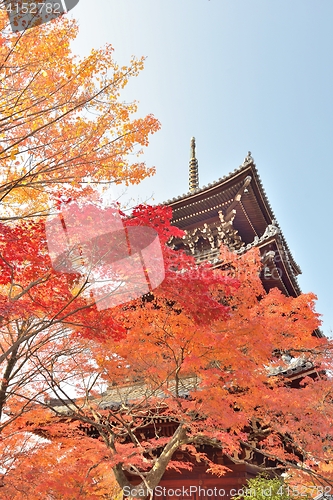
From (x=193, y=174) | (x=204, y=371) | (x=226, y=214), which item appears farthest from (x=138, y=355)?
(x=193, y=174)

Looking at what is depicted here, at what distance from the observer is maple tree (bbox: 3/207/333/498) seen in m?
6.62

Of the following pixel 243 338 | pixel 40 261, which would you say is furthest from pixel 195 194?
pixel 40 261

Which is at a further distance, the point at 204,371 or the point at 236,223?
the point at 236,223

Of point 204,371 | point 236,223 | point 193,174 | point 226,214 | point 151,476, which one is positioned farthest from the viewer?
point 193,174

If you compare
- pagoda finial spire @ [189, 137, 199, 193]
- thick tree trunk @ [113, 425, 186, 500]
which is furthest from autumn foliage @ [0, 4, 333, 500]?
pagoda finial spire @ [189, 137, 199, 193]

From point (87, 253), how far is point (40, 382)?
4.75m

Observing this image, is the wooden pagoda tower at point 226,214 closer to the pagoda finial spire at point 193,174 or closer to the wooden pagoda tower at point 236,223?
the wooden pagoda tower at point 236,223

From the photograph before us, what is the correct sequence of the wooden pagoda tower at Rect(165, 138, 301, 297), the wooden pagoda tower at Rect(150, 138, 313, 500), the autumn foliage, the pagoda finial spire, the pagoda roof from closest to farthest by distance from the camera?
1. the autumn foliage
2. the wooden pagoda tower at Rect(150, 138, 313, 500)
3. the pagoda roof
4. the wooden pagoda tower at Rect(165, 138, 301, 297)
5. the pagoda finial spire

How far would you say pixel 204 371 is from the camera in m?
7.25

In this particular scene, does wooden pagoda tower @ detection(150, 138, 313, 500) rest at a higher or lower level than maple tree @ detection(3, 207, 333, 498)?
higher

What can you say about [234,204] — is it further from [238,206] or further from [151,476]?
[151,476]

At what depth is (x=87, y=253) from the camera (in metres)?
5.98

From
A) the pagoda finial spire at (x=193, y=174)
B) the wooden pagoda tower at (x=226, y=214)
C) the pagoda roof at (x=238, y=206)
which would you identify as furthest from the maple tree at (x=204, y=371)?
the pagoda finial spire at (x=193, y=174)

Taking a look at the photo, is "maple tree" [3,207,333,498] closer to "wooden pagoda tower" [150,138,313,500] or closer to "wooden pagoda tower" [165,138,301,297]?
"wooden pagoda tower" [150,138,313,500]
